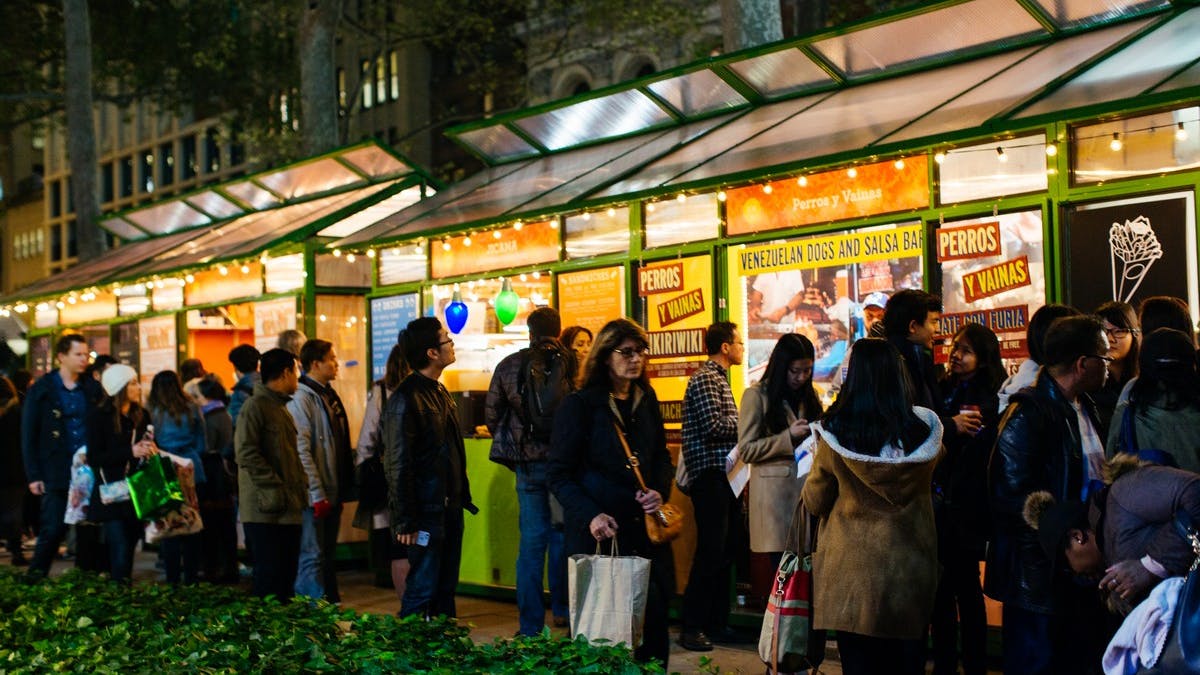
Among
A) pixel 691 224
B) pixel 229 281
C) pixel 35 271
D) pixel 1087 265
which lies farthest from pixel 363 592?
pixel 35 271

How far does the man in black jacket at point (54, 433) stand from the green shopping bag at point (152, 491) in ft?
3.69

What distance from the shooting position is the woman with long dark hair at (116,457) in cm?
1089

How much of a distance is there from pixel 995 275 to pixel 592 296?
147 inches

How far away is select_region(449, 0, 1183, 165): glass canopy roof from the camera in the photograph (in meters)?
9.90

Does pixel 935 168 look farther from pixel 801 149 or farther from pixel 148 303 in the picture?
pixel 148 303

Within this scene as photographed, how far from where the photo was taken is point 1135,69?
8305 millimetres

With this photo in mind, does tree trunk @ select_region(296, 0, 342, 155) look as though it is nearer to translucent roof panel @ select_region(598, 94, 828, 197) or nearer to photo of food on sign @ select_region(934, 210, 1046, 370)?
translucent roof panel @ select_region(598, 94, 828, 197)

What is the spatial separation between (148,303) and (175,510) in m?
7.82

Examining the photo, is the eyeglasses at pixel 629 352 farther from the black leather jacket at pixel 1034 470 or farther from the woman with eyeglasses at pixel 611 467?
the black leather jacket at pixel 1034 470

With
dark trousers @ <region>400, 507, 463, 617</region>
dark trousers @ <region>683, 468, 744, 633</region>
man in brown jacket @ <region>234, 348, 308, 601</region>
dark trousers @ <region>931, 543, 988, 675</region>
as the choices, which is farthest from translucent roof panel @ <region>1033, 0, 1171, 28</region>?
man in brown jacket @ <region>234, 348, 308, 601</region>

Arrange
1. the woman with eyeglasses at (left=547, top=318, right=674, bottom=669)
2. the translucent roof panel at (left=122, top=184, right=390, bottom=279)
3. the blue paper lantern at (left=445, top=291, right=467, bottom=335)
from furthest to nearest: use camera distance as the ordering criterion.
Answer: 1. the translucent roof panel at (left=122, top=184, right=390, bottom=279)
2. the blue paper lantern at (left=445, top=291, right=467, bottom=335)
3. the woman with eyeglasses at (left=547, top=318, right=674, bottom=669)

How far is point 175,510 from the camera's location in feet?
35.7

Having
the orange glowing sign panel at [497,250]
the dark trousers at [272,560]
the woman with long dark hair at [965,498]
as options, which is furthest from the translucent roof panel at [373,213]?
the woman with long dark hair at [965,498]

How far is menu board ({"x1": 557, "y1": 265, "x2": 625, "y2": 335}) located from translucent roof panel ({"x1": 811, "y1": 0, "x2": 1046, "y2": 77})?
7.61 ft
